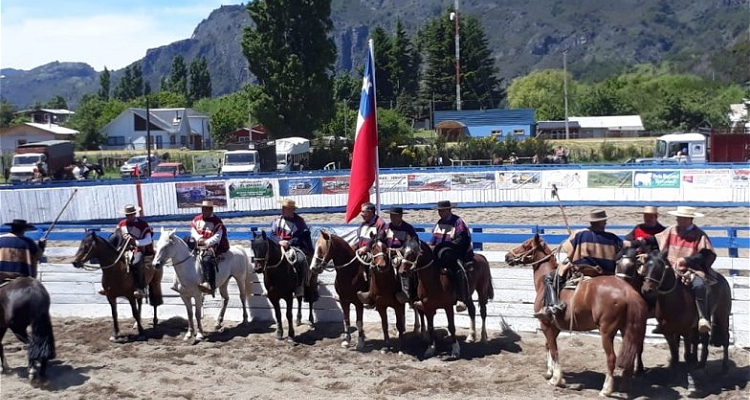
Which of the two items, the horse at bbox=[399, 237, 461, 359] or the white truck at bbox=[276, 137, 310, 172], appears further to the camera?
the white truck at bbox=[276, 137, 310, 172]

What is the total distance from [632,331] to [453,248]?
10.2 ft

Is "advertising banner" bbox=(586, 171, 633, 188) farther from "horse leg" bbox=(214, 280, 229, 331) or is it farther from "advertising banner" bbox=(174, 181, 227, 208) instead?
"horse leg" bbox=(214, 280, 229, 331)

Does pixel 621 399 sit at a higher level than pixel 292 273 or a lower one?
lower

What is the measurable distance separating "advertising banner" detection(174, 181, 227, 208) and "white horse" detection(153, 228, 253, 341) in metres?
16.2

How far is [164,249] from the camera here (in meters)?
13.0

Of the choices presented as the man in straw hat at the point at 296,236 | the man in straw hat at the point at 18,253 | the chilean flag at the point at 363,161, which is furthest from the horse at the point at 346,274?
the man in straw hat at the point at 18,253

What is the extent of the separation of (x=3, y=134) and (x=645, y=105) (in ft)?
264

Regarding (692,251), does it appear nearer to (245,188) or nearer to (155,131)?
(245,188)

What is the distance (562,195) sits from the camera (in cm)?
3127

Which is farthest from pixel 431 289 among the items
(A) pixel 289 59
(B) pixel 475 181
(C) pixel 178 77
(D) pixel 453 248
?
(C) pixel 178 77

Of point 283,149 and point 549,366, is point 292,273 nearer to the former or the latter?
point 549,366

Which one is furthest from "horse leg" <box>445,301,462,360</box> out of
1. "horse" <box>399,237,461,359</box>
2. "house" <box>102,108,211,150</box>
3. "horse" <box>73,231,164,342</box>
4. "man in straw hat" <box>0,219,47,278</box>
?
"house" <box>102,108,211,150</box>

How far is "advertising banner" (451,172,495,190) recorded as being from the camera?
3189 cm

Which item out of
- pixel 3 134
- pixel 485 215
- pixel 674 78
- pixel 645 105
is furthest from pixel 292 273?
pixel 674 78
